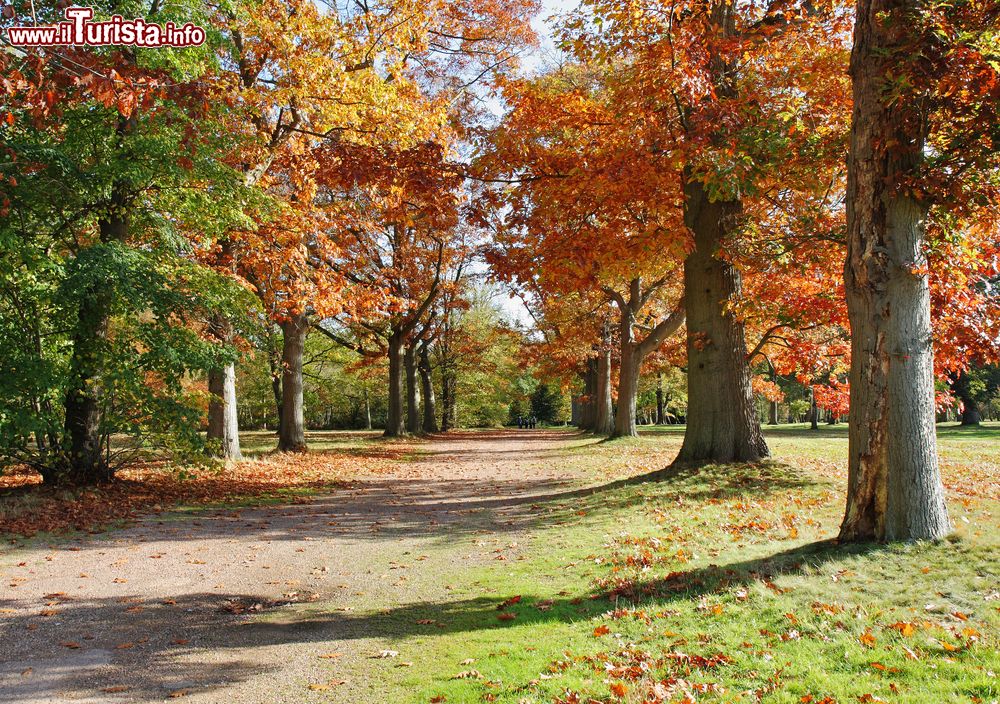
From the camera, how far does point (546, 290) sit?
13227 millimetres

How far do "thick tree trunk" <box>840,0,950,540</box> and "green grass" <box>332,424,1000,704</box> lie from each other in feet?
1.56

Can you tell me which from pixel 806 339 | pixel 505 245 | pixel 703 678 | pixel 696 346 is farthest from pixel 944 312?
pixel 703 678

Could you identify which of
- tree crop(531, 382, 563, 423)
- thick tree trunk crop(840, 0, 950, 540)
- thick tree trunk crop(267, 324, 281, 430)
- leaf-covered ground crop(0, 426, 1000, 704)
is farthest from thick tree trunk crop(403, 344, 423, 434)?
tree crop(531, 382, 563, 423)

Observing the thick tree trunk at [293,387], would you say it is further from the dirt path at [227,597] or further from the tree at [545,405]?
the tree at [545,405]

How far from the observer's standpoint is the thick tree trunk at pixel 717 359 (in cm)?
1214

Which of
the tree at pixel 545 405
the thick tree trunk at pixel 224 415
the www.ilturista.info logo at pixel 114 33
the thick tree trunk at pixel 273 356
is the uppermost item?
the www.ilturista.info logo at pixel 114 33

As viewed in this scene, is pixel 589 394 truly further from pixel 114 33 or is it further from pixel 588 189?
pixel 114 33

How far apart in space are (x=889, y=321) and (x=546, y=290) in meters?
7.69

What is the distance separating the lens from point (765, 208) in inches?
543

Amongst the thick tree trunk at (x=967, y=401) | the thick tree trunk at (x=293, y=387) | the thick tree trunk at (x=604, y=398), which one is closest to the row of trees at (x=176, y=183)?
the thick tree trunk at (x=293, y=387)

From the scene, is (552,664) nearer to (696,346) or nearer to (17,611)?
(17,611)

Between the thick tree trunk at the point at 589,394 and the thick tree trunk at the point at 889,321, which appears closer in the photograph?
the thick tree trunk at the point at 889,321

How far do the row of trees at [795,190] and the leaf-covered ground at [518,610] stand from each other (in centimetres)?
136

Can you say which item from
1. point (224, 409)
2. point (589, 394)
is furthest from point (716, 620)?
point (589, 394)
